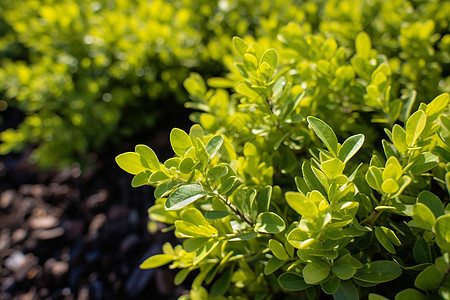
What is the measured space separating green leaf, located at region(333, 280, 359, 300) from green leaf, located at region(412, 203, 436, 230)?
0.29 m

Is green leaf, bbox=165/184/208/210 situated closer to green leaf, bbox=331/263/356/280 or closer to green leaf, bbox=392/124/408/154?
green leaf, bbox=331/263/356/280

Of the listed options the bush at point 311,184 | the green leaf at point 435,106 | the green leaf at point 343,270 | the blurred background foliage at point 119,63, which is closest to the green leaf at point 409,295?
the bush at point 311,184

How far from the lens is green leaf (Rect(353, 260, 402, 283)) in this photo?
96 centimetres

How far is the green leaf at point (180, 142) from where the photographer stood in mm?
1004

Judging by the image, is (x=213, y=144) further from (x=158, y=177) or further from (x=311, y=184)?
(x=311, y=184)

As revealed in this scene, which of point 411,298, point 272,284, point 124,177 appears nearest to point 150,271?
point 124,177

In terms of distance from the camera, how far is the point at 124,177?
2.99 meters

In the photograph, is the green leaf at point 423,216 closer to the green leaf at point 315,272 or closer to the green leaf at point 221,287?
the green leaf at point 315,272

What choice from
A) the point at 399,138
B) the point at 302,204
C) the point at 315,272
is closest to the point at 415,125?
the point at 399,138

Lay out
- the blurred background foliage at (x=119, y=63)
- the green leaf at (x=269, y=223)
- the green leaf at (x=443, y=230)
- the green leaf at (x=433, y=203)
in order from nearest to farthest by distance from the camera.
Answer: the green leaf at (x=443, y=230) < the green leaf at (x=433, y=203) < the green leaf at (x=269, y=223) < the blurred background foliage at (x=119, y=63)

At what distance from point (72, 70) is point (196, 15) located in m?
1.14

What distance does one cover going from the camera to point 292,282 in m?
1.06

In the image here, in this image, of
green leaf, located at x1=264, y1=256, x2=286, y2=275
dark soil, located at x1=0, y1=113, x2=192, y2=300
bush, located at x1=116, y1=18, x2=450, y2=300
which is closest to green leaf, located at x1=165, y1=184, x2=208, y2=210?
bush, located at x1=116, y1=18, x2=450, y2=300

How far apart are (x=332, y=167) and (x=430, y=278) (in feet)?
1.22
